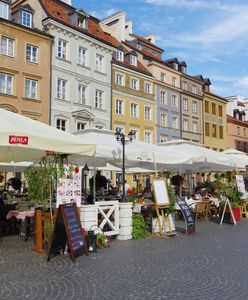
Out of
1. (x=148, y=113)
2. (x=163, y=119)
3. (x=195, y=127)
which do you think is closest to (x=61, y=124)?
(x=148, y=113)

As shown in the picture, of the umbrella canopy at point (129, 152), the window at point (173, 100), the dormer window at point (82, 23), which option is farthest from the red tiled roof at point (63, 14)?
the umbrella canopy at point (129, 152)

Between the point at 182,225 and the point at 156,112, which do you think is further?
the point at 156,112

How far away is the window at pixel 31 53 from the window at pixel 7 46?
1.30 metres

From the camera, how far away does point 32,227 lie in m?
10.7

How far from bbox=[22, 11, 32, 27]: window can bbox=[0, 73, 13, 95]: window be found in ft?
16.3

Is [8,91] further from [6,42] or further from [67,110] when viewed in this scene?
[67,110]

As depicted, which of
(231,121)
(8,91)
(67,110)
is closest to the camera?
(8,91)

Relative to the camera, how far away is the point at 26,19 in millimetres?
28844

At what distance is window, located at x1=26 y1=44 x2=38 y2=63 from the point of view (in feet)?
91.6

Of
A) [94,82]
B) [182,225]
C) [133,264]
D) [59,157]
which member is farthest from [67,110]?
[133,264]

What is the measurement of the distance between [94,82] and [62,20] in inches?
229

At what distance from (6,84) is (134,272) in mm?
22764

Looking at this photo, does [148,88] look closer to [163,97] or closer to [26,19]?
[163,97]

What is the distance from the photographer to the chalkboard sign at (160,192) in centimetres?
1070
